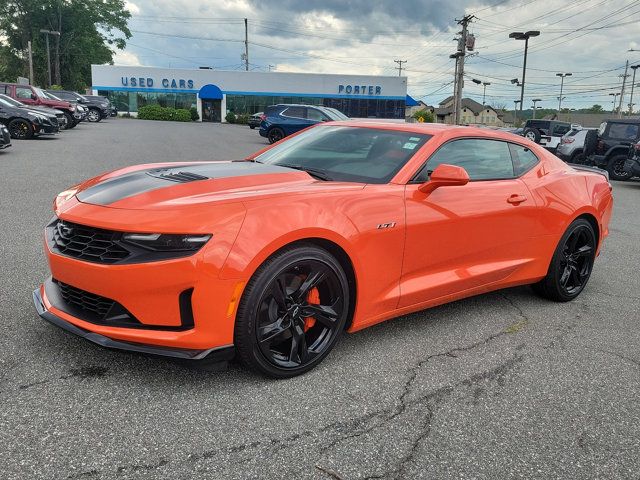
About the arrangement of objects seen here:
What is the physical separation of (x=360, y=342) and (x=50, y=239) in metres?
1.97

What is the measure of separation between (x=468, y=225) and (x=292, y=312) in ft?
4.81

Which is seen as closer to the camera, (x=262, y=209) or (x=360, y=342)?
(x=262, y=209)

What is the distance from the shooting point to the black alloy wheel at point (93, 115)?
34.0 meters

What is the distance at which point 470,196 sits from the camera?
3.73 metres

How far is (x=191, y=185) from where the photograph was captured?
3047mm

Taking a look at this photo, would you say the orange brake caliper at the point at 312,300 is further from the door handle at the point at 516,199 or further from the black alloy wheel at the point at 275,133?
the black alloy wheel at the point at 275,133

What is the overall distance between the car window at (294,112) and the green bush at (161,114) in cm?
3311

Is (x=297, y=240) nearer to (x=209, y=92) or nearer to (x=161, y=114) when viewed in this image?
(x=161, y=114)

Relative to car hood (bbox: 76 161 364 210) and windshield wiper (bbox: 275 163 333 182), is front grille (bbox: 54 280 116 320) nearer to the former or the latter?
car hood (bbox: 76 161 364 210)

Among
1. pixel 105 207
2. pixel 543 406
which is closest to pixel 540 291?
pixel 543 406

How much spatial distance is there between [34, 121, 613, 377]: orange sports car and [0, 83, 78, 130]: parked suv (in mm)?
20642

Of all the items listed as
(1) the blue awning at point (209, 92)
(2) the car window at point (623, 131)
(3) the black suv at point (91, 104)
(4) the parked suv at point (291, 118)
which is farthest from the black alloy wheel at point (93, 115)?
(2) the car window at point (623, 131)

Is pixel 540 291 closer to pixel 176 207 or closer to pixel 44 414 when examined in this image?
pixel 176 207

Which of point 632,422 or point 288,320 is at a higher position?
point 288,320
